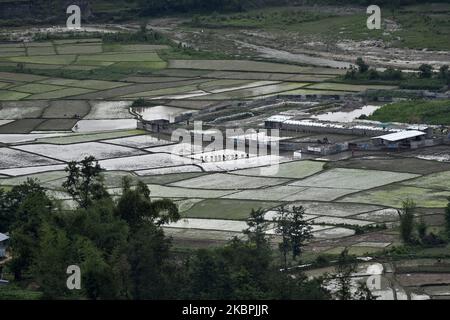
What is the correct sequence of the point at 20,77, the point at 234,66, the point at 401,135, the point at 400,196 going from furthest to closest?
the point at 234,66 → the point at 20,77 → the point at 401,135 → the point at 400,196

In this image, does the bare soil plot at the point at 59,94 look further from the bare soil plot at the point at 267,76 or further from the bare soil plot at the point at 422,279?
the bare soil plot at the point at 422,279

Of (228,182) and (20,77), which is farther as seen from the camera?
(20,77)

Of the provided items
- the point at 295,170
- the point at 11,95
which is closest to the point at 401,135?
the point at 295,170

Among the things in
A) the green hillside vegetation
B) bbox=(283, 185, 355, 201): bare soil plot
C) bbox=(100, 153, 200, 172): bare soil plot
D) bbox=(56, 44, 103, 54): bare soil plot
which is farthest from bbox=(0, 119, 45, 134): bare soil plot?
bbox=(56, 44, 103, 54): bare soil plot

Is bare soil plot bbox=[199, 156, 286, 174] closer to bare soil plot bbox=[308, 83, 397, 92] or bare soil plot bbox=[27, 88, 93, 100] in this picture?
bare soil plot bbox=[308, 83, 397, 92]

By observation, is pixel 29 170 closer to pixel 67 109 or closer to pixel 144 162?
pixel 144 162

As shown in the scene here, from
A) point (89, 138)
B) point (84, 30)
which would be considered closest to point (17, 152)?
point (89, 138)
